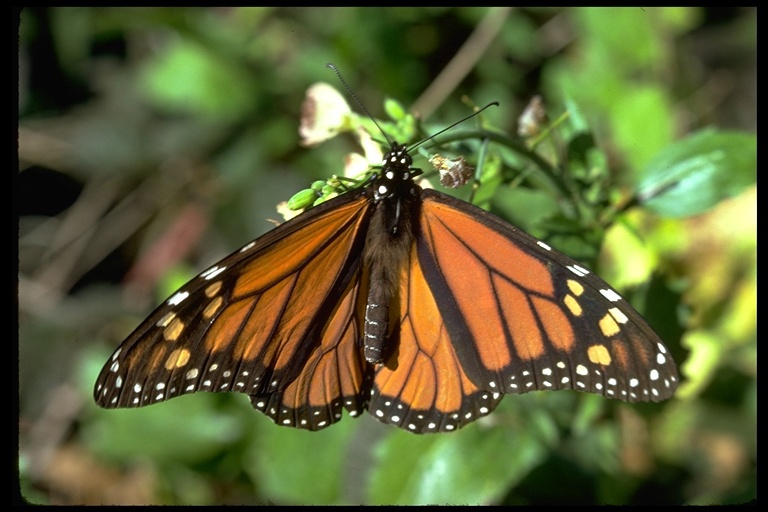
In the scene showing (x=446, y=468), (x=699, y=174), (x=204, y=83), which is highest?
(x=204, y=83)

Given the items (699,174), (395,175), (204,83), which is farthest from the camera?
(204,83)

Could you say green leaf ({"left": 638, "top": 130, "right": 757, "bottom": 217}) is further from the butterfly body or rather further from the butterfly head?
the butterfly head

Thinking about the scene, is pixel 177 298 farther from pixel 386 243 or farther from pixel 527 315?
pixel 527 315

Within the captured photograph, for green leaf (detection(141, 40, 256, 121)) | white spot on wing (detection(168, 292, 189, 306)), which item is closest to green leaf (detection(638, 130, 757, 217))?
white spot on wing (detection(168, 292, 189, 306))

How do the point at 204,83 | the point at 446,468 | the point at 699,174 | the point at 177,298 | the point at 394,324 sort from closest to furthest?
1. the point at 177,298
2. the point at 394,324
3. the point at 699,174
4. the point at 446,468
5. the point at 204,83

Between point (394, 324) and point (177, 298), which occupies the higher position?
point (177, 298)

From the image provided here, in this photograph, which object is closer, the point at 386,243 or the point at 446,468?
the point at 386,243

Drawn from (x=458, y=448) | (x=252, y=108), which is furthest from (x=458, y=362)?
(x=252, y=108)

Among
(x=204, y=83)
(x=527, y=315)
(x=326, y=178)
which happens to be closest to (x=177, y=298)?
(x=527, y=315)
